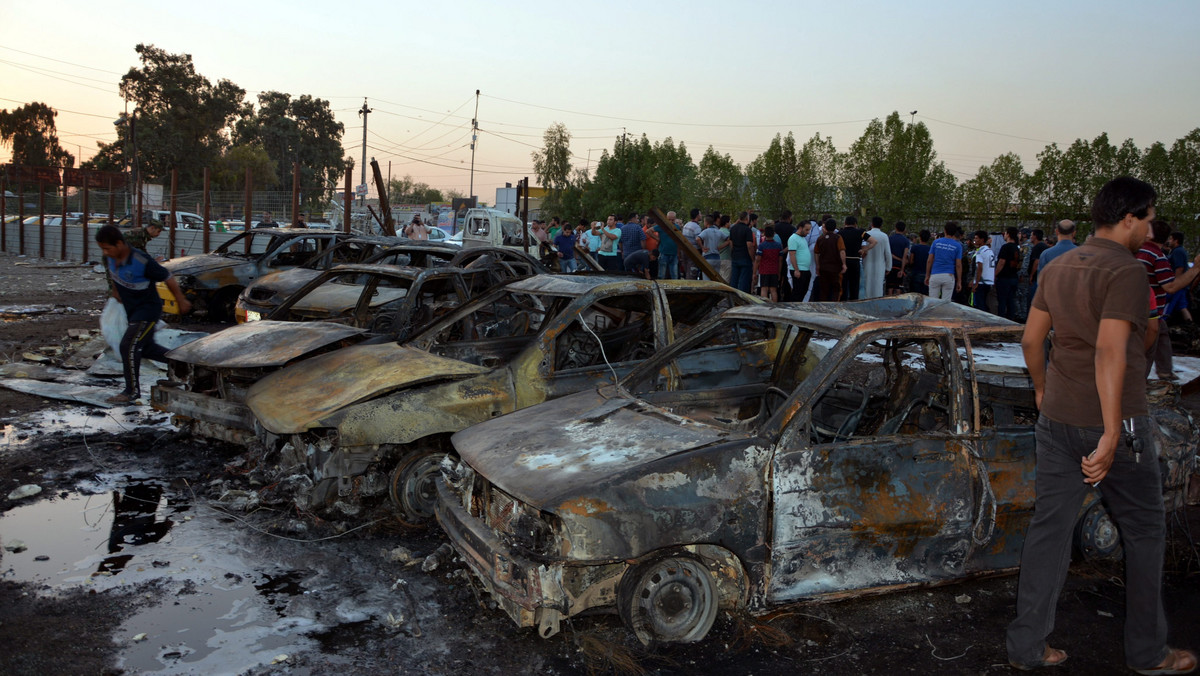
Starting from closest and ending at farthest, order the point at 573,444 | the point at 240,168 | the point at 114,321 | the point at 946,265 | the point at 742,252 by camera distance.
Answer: the point at 573,444 < the point at 114,321 < the point at 946,265 < the point at 742,252 < the point at 240,168

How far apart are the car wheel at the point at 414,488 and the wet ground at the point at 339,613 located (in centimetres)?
13

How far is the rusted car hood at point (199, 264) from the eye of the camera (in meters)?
12.3

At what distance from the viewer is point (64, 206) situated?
87.4ft

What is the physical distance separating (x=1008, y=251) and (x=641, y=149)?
42.1m

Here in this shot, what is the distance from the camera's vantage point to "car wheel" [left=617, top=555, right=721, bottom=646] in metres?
3.21

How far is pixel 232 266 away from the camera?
488 inches

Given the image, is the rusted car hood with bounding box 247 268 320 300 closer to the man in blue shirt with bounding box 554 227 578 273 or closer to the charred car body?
the charred car body

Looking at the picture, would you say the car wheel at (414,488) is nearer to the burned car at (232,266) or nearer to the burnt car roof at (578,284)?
the burnt car roof at (578,284)

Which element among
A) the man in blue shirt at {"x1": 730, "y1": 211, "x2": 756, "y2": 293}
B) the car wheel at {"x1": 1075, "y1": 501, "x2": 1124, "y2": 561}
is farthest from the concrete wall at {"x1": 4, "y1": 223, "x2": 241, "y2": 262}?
the car wheel at {"x1": 1075, "y1": 501, "x2": 1124, "y2": 561}

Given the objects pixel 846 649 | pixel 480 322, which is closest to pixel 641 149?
pixel 480 322

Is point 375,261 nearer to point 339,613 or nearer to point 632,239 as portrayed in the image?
point 632,239

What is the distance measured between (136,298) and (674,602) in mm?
6262

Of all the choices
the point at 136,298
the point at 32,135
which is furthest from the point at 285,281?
the point at 32,135

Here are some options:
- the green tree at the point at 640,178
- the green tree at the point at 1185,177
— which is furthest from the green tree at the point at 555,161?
the green tree at the point at 1185,177
